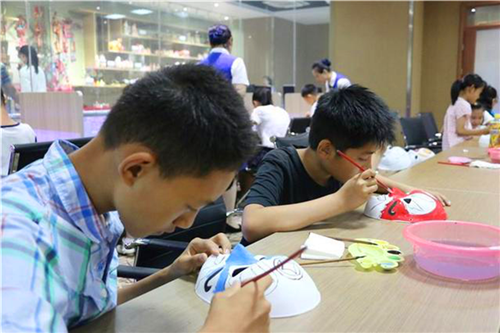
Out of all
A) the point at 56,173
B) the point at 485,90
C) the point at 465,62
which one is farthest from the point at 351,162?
the point at 465,62

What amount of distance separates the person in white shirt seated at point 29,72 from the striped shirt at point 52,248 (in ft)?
14.6

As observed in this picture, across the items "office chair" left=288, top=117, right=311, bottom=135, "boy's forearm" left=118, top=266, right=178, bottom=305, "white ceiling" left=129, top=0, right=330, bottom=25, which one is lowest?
"boy's forearm" left=118, top=266, right=178, bottom=305

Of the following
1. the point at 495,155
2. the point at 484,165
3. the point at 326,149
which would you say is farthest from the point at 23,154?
the point at 495,155

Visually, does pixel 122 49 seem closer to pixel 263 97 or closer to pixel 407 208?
pixel 263 97

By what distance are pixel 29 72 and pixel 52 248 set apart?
472cm

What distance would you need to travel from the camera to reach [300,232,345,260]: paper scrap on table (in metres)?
1.01

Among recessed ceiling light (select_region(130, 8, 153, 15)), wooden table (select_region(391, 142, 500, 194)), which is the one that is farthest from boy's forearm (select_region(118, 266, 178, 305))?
→ recessed ceiling light (select_region(130, 8, 153, 15))

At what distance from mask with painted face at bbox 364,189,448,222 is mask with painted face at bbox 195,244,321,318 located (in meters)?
0.58

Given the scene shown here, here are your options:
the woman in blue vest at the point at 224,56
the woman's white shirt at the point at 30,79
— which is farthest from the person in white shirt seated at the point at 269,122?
the woman's white shirt at the point at 30,79

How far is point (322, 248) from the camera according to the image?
1.03m

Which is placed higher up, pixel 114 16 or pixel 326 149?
pixel 114 16

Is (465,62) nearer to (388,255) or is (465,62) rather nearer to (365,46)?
(365,46)

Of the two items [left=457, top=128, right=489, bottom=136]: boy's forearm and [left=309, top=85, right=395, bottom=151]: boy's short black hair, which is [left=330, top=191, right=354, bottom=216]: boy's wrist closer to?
[left=309, top=85, right=395, bottom=151]: boy's short black hair

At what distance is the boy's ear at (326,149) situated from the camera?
139cm
